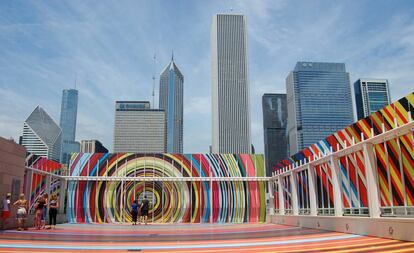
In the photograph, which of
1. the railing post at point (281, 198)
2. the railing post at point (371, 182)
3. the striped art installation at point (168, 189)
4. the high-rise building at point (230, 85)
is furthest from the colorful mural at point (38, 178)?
the high-rise building at point (230, 85)

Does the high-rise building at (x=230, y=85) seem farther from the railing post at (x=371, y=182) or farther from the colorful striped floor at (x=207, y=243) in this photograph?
the colorful striped floor at (x=207, y=243)

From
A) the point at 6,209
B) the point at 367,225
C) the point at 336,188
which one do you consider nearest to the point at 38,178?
the point at 6,209

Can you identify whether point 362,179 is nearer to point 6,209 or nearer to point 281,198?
point 281,198

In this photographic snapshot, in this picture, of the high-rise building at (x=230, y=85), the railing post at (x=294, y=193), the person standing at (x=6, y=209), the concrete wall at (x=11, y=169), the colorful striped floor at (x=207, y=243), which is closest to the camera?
the colorful striped floor at (x=207, y=243)

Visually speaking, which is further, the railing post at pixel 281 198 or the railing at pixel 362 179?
the railing post at pixel 281 198

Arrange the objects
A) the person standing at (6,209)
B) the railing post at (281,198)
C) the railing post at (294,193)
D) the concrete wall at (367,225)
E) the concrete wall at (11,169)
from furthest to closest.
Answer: the railing post at (281,198), the railing post at (294,193), the concrete wall at (11,169), the person standing at (6,209), the concrete wall at (367,225)

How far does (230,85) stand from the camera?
175875 mm

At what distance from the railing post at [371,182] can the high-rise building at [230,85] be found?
155544mm

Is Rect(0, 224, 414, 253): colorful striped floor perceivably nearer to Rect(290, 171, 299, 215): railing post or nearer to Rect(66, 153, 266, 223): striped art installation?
Rect(290, 171, 299, 215): railing post

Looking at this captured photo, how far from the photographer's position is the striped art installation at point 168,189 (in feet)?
72.4

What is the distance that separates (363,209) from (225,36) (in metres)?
177

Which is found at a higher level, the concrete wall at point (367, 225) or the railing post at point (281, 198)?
the railing post at point (281, 198)

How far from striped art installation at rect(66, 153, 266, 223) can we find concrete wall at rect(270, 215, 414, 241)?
7692 mm

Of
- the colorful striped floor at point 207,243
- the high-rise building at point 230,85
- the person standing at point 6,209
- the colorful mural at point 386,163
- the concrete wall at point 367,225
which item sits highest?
the high-rise building at point 230,85
